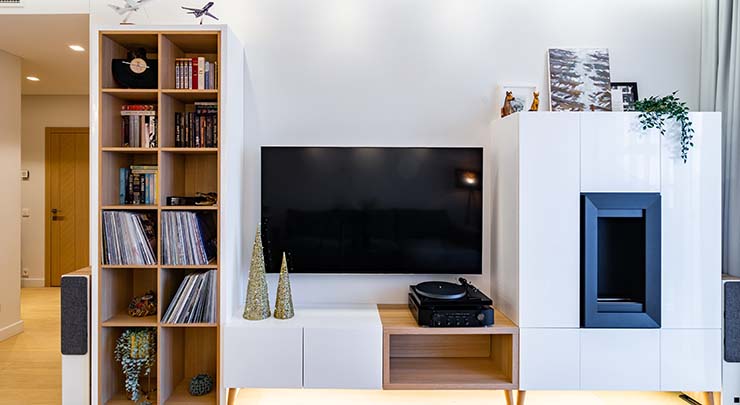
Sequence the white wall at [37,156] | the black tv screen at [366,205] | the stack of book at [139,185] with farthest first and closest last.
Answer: the white wall at [37,156]
the black tv screen at [366,205]
the stack of book at [139,185]

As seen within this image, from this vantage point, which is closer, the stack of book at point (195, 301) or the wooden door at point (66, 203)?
the stack of book at point (195, 301)

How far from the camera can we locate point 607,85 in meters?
2.65

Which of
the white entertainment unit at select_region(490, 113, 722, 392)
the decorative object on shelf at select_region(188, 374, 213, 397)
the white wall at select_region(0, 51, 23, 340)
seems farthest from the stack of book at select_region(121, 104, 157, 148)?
the white wall at select_region(0, 51, 23, 340)

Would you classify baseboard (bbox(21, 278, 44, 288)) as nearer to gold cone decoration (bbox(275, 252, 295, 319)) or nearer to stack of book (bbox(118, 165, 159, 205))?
stack of book (bbox(118, 165, 159, 205))

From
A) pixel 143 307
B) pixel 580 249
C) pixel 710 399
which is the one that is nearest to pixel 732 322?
pixel 710 399

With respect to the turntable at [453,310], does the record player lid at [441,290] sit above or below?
above

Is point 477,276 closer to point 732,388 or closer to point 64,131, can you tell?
point 732,388

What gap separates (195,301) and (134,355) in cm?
40

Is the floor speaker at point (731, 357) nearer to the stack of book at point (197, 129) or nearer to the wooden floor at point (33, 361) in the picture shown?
the stack of book at point (197, 129)

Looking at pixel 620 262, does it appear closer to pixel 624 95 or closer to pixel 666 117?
pixel 666 117

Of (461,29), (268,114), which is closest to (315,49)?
(268,114)

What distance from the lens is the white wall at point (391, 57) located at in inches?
105

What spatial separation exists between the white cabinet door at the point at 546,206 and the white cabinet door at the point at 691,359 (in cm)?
56

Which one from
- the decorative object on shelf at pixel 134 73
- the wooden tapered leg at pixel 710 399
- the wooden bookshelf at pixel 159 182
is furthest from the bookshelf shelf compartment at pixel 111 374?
the wooden tapered leg at pixel 710 399
